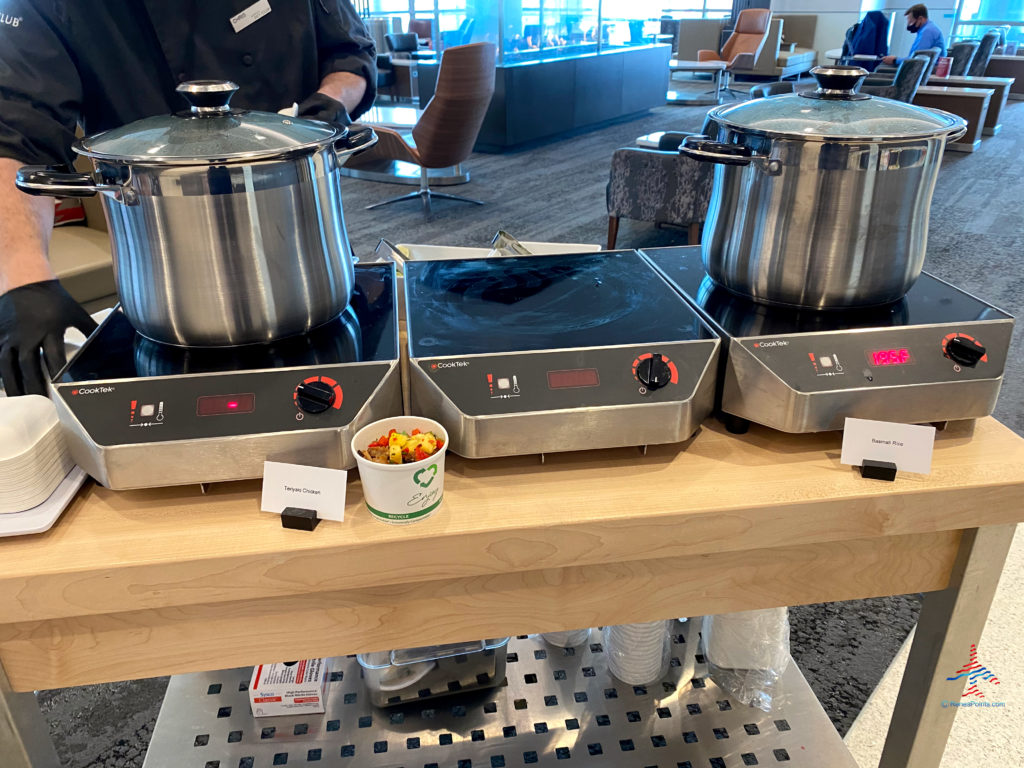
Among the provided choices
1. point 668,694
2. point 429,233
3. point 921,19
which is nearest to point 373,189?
point 429,233

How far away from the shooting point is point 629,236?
4281 millimetres

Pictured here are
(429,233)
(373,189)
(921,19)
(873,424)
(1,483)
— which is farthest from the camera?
(921,19)

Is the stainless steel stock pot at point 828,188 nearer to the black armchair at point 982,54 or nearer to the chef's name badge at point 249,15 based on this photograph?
the chef's name badge at point 249,15

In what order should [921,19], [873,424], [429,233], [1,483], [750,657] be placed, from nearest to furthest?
[1,483], [873,424], [750,657], [429,233], [921,19]

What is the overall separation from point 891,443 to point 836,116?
0.35 meters

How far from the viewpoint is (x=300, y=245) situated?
29.9 inches

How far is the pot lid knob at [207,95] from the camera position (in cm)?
73

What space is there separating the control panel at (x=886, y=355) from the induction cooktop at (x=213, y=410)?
0.41 metres

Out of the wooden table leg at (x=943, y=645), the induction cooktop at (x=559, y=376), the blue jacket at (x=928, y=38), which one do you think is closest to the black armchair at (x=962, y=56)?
the blue jacket at (x=928, y=38)

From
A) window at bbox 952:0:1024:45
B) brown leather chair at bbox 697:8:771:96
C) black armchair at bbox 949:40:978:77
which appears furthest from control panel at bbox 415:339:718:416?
window at bbox 952:0:1024:45

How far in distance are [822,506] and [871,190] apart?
0.34 m

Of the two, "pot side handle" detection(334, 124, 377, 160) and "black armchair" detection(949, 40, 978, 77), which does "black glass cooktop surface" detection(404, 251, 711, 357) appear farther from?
"black armchair" detection(949, 40, 978, 77)

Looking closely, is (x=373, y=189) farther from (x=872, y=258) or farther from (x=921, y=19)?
(x=921, y=19)

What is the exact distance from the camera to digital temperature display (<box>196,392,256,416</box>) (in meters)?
0.71
